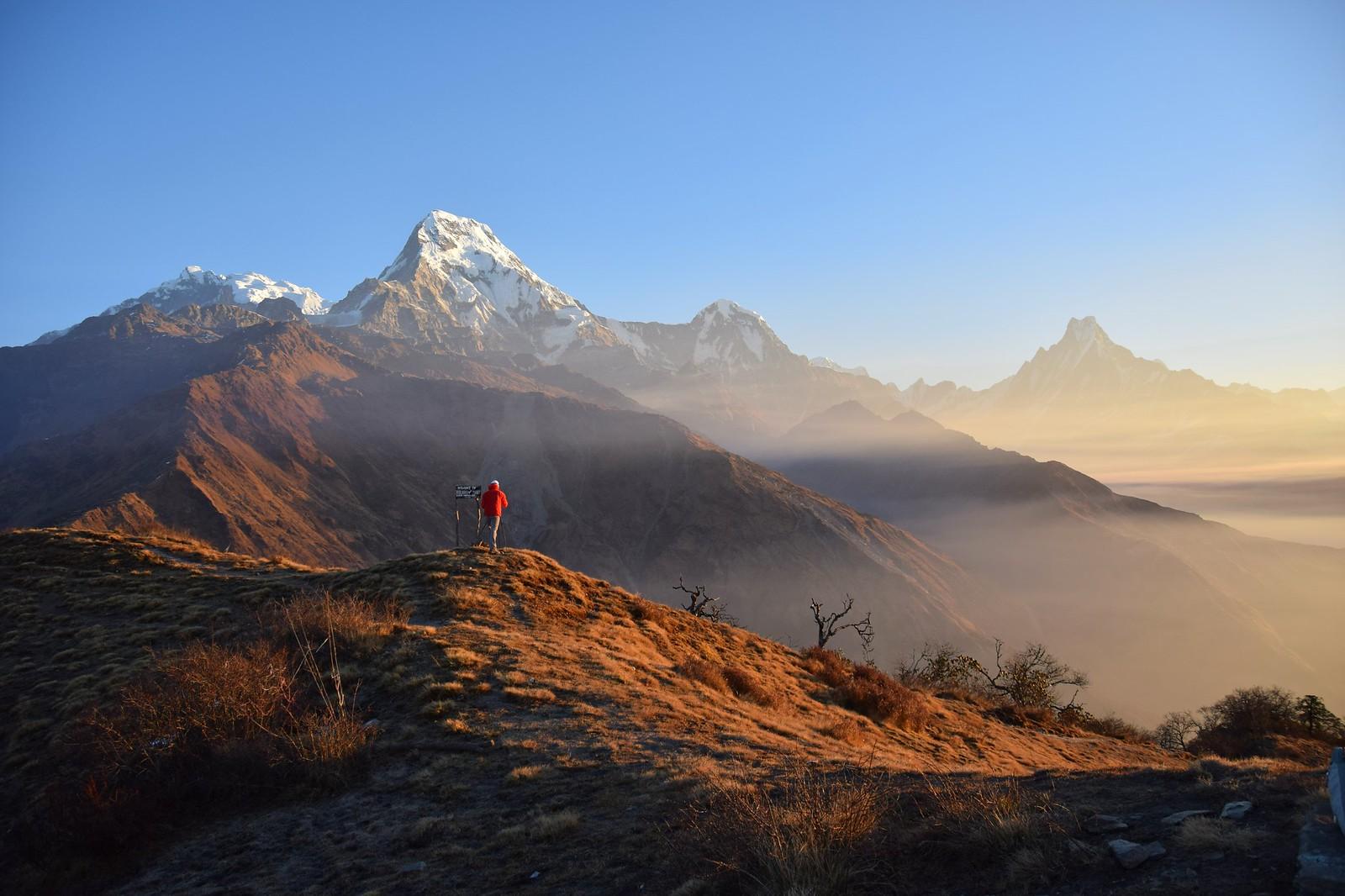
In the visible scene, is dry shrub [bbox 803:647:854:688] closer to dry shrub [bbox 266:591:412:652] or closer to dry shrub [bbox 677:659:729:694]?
dry shrub [bbox 677:659:729:694]

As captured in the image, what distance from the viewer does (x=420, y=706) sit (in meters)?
12.2

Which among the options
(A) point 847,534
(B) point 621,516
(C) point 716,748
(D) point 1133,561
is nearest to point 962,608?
(A) point 847,534

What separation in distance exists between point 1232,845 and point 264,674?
13651 millimetres

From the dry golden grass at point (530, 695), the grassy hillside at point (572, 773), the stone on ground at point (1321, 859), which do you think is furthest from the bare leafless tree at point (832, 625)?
the stone on ground at point (1321, 859)

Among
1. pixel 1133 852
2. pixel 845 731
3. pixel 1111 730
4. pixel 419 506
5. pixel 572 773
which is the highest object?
pixel 1133 852

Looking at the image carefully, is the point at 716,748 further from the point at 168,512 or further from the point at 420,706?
the point at 168,512

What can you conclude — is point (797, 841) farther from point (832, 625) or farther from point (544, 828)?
point (832, 625)

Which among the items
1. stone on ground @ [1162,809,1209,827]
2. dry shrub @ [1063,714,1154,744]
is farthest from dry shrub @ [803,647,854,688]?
stone on ground @ [1162,809,1209,827]

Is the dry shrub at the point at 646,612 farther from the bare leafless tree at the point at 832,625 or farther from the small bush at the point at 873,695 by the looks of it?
the bare leafless tree at the point at 832,625

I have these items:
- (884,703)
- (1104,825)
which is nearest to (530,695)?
(1104,825)

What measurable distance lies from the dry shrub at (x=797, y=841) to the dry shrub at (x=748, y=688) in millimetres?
9422

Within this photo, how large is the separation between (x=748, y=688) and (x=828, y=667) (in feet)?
19.9

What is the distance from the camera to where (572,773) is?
32.5ft

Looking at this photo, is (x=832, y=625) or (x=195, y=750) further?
(x=832, y=625)
